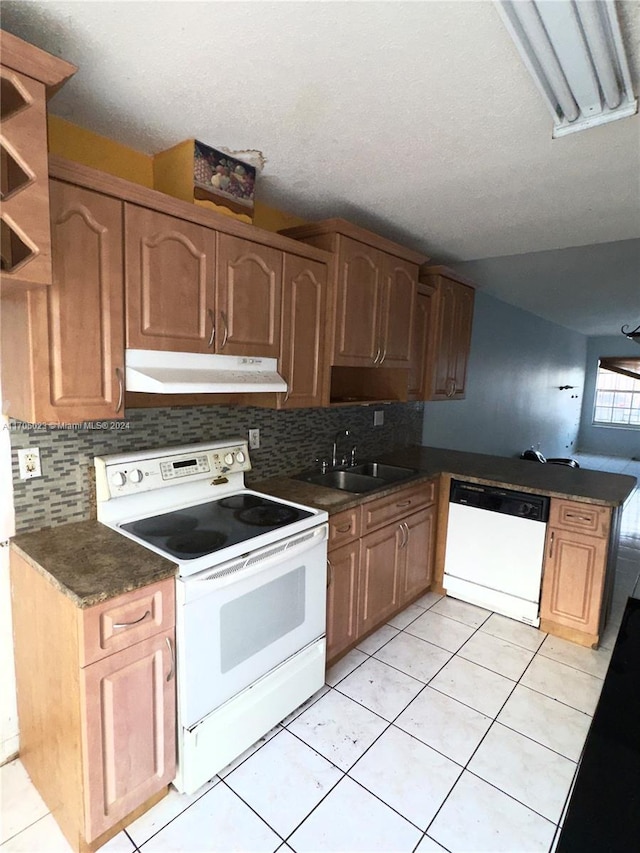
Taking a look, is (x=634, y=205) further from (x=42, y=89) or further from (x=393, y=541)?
(x=42, y=89)

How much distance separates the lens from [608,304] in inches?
226

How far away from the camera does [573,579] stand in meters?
2.59

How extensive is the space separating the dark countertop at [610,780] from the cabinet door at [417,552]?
185 cm

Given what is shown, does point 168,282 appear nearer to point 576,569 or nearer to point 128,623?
point 128,623

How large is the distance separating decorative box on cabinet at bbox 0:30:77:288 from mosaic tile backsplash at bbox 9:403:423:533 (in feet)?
2.14

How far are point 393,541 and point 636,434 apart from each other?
30.7 feet

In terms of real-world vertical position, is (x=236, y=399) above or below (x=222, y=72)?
below

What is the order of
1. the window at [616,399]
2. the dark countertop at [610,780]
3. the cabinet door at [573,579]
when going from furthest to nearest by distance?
the window at [616,399] → the cabinet door at [573,579] → the dark countertop at [610,780]

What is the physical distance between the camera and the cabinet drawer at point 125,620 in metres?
1.33

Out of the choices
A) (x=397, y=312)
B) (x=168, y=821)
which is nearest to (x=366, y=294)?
(x=397, y=312)

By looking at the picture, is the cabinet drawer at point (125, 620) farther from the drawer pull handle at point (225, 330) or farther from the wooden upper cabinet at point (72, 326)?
the drawer pull handle at point (225, 330)

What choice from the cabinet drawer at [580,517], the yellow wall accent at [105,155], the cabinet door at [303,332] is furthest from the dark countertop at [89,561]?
the cabinet drawer at [580,517]

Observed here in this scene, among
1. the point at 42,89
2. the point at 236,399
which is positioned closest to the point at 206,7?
the point at 42,89

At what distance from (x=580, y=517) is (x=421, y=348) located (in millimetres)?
1417
